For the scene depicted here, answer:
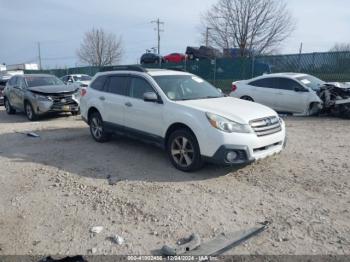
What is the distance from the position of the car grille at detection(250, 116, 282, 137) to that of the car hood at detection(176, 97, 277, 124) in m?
0.07

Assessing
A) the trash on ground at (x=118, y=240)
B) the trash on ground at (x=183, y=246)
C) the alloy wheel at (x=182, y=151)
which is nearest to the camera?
the trash on ground at (x=183, y=246)

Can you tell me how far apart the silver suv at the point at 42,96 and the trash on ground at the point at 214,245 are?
30.5 feet

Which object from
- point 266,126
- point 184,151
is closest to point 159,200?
point 184,151

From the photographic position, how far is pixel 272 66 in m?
18.0

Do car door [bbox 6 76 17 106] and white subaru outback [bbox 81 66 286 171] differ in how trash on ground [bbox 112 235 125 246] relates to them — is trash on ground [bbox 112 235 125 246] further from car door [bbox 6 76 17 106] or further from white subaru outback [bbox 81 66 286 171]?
car door [bbox 6 76 17 106]

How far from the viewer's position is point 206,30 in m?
37.0

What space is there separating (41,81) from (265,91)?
845 cm

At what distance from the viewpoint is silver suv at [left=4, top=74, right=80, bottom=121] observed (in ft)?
37.5

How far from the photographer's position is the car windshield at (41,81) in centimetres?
1253

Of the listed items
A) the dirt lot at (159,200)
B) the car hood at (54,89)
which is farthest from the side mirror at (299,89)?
the car hood at (54,89)

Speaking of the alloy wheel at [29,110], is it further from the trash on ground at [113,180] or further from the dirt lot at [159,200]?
the trash on ground at [113,180]

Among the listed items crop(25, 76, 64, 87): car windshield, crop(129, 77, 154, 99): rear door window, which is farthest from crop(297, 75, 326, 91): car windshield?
crop(25, 76, 64, 87): car windshield

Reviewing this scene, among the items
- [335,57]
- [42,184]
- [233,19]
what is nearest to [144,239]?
[42,184]

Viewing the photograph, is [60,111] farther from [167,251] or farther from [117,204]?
[167,251]
